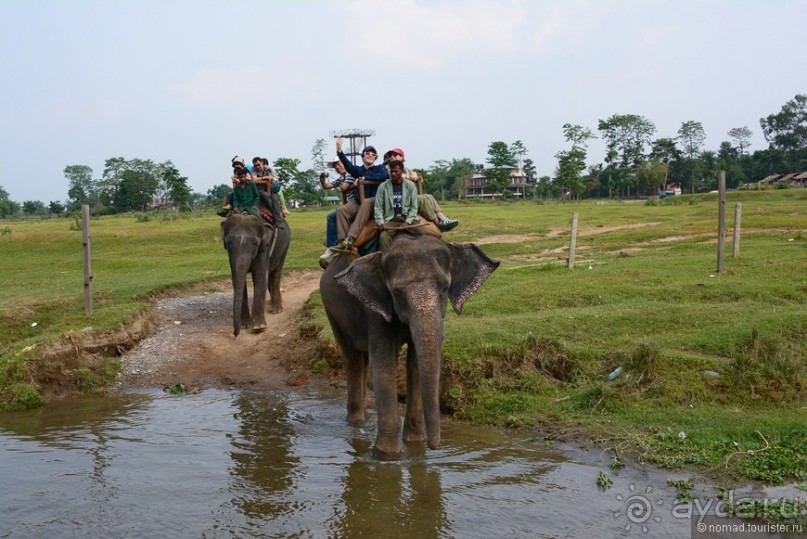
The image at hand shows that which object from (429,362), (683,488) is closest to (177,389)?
(429,362)

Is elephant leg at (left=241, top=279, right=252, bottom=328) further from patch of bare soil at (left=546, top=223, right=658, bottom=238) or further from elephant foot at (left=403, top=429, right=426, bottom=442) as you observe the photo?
patch of bare soil at (left=546, top=223, right=658, bottom=238)

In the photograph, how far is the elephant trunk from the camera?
23.7 feet

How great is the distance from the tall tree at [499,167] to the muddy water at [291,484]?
7108 centimetres

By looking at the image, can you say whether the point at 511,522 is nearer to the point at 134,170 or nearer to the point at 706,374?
the point at 706,374

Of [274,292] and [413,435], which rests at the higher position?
[274,292]

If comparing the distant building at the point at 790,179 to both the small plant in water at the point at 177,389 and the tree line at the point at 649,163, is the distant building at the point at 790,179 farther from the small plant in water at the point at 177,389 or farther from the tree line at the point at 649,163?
the small plant in water at the point at 177,389

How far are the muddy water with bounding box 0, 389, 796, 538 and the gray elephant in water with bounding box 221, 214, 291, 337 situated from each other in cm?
390

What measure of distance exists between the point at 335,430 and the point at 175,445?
1874 mm

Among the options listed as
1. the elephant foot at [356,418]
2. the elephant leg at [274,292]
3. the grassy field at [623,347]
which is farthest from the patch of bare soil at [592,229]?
the elephant foot at [356,418]

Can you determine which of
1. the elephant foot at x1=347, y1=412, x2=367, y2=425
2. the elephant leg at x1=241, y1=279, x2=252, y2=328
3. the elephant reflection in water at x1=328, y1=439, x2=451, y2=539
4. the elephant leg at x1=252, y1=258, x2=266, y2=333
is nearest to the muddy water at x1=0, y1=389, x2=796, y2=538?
the elephant reflection in water at x1=328, y1=439, x2=451, y2=539

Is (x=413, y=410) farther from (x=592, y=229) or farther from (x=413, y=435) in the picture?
(x=592, y=229)

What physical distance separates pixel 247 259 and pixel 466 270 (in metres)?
7.23

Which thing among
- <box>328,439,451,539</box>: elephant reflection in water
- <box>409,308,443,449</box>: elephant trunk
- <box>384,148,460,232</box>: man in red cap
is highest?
<box>384,148,460,232</box>: man in red cap

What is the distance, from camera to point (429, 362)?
7.24 metres
